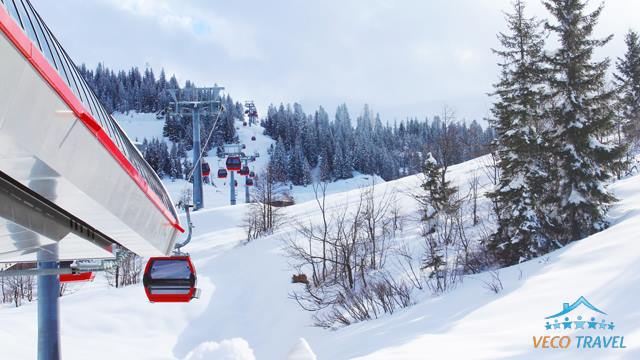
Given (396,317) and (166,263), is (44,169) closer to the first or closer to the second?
(166,263)

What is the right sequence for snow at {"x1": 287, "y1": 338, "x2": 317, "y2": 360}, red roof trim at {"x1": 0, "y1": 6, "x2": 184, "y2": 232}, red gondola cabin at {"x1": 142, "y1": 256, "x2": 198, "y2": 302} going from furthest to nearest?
red gondola cabin at {"x1": 142, "y1": 256, "x2": 198, "y2": 302} → snow at {"x1": 287, "y1": 338, "x2": 317, "y2": 360} → red roof trim at {"x1": 0, "y1": 6, "x2": 184, "y2": 232}

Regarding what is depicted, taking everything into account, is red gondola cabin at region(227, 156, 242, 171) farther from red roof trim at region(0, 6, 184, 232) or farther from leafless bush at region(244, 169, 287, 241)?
red roof trim at region(0, 6, 184, 232)

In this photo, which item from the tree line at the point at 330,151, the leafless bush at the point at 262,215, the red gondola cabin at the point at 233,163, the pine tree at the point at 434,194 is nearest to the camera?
the pine tree at the point at 434,194

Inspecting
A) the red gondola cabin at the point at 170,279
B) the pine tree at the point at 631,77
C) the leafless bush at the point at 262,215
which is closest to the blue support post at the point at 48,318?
the red gondola cabin at the point at 170,279

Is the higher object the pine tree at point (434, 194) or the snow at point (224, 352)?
the pine tree at point (434, 194)

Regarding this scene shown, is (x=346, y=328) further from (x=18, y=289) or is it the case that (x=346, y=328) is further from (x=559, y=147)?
(x=18, y=289)

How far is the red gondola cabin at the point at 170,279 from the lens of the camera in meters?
6.77

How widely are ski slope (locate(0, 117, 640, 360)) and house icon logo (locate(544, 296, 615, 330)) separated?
0.14 metres

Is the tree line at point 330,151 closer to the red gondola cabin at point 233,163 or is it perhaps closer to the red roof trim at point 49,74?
the red gondola cabin at point 233,163

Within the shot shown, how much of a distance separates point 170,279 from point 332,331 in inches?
412

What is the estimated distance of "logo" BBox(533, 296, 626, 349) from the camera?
7098 millimetres

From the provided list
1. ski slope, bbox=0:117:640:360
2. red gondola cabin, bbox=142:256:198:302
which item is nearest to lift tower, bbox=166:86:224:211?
ski slope, bbox=0:117:640:360

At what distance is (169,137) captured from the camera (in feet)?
394

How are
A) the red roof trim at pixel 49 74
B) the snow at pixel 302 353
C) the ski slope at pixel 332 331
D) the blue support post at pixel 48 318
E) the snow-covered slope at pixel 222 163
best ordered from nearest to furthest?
the red roof trim at pixel 49 74 < the snow at pixel 302 353 < the blue support post at pixel 48 318 < the ski slope at pixel 332 331 < the snow-covered slope at pixel 222 163
